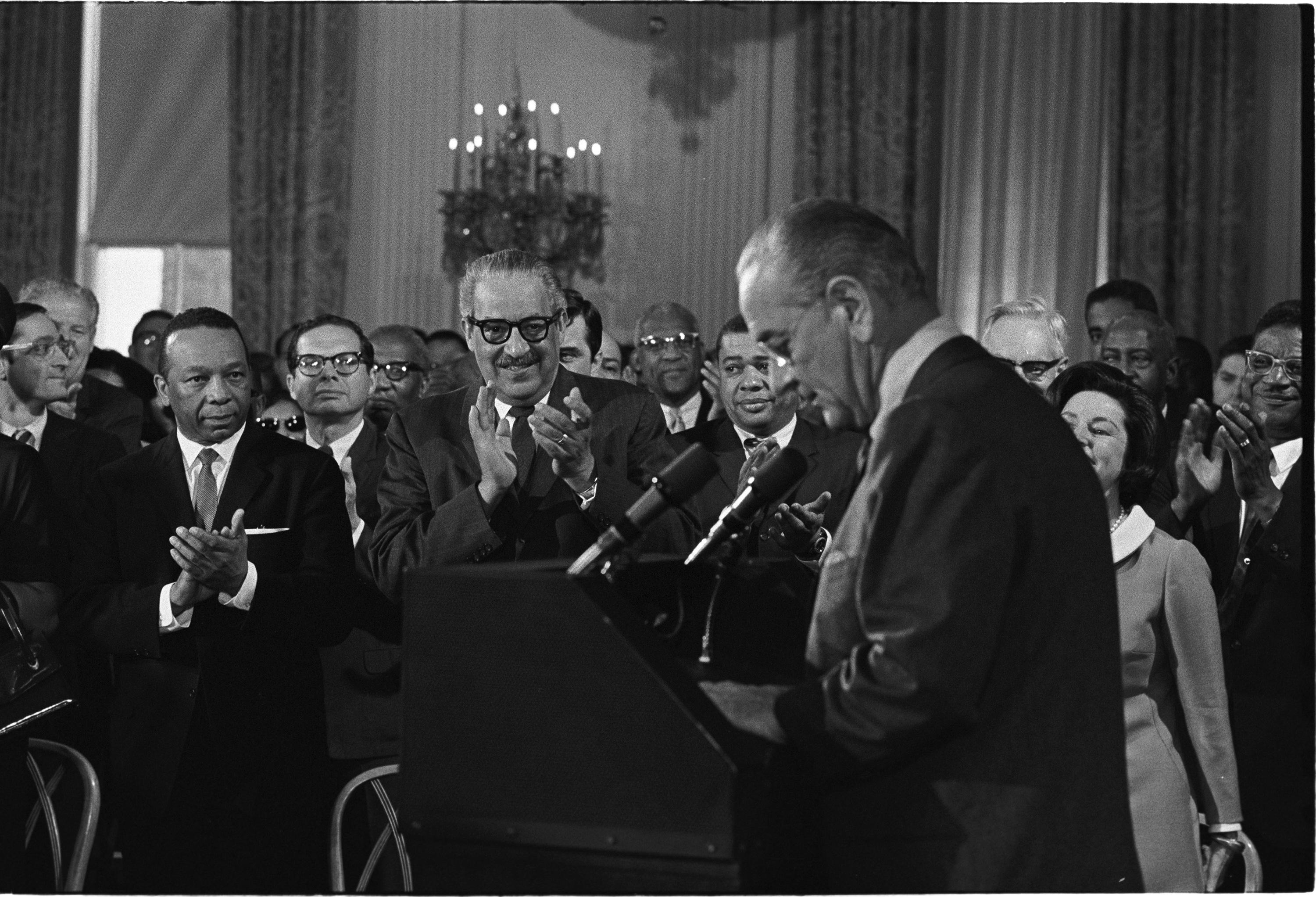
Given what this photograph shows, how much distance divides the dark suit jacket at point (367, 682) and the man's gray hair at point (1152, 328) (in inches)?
104

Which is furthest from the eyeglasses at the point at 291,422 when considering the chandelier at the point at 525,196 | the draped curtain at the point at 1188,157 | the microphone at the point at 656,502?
the draped curtain at the point at 1188,157

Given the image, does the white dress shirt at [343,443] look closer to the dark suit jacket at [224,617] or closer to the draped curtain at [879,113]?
the dark suit jacket at [224,617]

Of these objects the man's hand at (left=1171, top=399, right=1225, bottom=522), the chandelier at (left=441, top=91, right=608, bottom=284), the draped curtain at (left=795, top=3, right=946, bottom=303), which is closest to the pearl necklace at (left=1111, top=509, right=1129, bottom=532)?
the man's hand at (left=1171, top=399, right=1225, bottom=522)

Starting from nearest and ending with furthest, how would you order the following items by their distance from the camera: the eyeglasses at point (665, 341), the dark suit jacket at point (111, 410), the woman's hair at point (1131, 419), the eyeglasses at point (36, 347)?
the woman's hair at point (1131, 419) → the eyeglasses at point (36, 347) → the dark suit jacket at point (111, 410) → the eyeglasses at point (665, 341)

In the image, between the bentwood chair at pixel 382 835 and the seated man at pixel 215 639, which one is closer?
the bentwood chair at pixel 382 835

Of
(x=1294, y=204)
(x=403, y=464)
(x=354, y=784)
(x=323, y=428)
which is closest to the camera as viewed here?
(x=354, y=784)

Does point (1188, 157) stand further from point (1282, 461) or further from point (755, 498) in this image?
point (755, 498)

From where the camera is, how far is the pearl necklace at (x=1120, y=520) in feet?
10.4

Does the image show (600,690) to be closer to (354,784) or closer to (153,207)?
(354,784)

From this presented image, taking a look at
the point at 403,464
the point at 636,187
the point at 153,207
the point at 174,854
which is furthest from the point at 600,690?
the point at 153,207

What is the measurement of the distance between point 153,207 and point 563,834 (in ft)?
34.3

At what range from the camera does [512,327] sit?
11.0ft

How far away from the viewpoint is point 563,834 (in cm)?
181

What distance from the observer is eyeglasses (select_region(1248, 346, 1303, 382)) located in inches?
161
